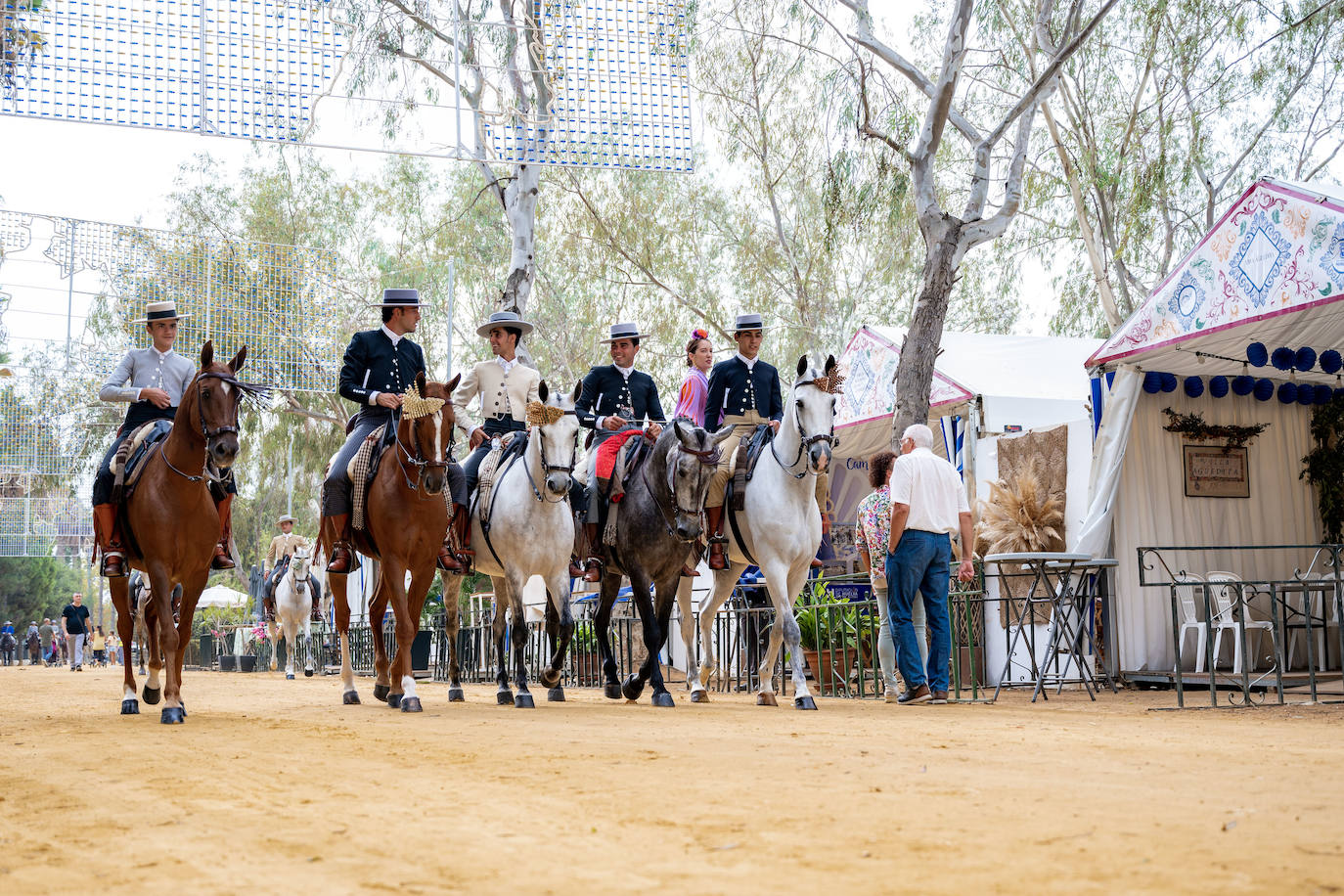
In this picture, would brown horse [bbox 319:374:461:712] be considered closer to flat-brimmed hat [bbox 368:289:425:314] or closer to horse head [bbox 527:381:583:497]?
horse head [bbox 527:381:583:497]

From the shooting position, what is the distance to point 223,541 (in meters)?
9.80

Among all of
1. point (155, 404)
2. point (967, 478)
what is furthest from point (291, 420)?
point (155, 404)

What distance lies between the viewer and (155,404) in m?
9.66

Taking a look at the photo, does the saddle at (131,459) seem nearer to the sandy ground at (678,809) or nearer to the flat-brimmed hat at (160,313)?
the flat-brimmed hat at (160,313)

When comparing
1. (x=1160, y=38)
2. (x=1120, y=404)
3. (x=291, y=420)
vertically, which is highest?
(x=1160, y=38)

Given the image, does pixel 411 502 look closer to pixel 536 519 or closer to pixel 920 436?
pixel 536 519

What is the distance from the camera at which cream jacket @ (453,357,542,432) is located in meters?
11.1

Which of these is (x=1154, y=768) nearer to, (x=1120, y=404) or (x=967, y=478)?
(x=1120, y=404)

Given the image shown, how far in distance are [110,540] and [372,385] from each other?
7.47 ft

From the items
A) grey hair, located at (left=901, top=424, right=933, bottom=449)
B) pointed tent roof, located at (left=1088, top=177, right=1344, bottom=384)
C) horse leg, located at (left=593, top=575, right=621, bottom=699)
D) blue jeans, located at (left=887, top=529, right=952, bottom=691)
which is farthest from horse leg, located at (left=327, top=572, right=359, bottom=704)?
pointed tent roof, located at (left=1088, top=177, right=1344, bottom=384)

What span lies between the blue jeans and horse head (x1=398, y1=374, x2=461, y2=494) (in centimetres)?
371

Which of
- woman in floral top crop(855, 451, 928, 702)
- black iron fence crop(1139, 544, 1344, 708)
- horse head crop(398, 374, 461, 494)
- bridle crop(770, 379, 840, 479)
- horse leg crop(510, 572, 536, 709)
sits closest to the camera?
horse head crop(398, 374, 461, 494)

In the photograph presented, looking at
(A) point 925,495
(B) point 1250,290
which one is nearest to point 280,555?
(A) point 925,495

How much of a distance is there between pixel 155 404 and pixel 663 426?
13.0ft
